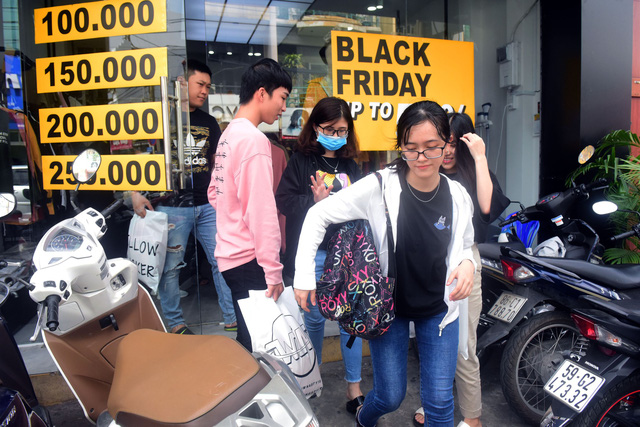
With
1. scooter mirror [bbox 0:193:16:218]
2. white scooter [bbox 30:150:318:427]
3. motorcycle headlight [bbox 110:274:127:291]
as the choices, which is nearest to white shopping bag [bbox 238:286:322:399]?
white scooter [bbox 30:150:318:427]

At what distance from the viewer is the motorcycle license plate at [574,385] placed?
2.04 meters

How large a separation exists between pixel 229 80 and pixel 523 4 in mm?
3273

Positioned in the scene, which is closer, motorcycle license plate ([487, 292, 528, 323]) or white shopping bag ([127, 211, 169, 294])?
motorcycle license plate ([487, 292, 528, 323])

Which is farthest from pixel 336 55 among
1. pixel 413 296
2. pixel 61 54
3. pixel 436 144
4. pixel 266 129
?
pixel 413 296

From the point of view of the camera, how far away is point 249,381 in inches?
54.7

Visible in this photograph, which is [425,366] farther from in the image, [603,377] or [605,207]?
[605,207]

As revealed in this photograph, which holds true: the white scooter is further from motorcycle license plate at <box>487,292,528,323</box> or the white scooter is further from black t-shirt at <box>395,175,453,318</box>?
motorcycle license plate at <box>487,292,528,323</box>

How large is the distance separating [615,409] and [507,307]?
82 cm

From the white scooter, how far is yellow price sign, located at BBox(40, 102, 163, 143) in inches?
46.4

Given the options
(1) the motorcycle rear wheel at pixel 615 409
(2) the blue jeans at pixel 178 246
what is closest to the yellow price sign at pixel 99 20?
(2) the blue jeans at pixel 178 246

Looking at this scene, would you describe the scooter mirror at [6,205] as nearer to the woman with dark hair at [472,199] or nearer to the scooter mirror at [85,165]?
the scooter mirror at [85,165]

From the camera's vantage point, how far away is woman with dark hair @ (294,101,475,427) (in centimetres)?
192

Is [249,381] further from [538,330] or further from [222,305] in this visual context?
[222,305]

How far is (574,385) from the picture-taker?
82.8 inches
